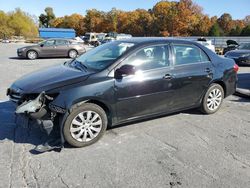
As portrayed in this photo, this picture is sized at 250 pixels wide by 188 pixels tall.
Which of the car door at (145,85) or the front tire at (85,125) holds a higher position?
the car door at (145,85)

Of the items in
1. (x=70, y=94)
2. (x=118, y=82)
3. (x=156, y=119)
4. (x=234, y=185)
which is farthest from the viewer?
(x=156, y=119)

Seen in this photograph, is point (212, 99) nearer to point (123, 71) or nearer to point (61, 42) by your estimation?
point (123, 71)

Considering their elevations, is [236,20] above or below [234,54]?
above

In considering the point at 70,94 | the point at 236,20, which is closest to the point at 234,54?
the point at 70,94

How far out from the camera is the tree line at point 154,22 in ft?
224

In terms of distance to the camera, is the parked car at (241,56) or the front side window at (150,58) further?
the parked car at (241,56)


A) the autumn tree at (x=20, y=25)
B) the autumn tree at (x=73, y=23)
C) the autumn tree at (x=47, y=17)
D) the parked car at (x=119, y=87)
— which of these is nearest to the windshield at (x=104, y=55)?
the parked car at (x=119, y=87)

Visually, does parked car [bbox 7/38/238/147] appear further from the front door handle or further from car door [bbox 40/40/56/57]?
car door [bbox 40/40/56/57]

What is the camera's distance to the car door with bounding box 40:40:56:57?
18.2 m

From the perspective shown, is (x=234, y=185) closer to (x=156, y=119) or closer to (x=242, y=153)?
(x=242, y=153)

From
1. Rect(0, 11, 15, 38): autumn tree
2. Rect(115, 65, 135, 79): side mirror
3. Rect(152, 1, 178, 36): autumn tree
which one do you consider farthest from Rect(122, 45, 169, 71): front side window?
Rect(0, 11, 15, 38): autumn tree

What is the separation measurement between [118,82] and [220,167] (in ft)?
6.26

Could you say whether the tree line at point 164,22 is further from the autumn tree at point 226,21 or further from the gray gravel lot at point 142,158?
→ the gray gravel lot at point 142,158

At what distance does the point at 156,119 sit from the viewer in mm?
5441
